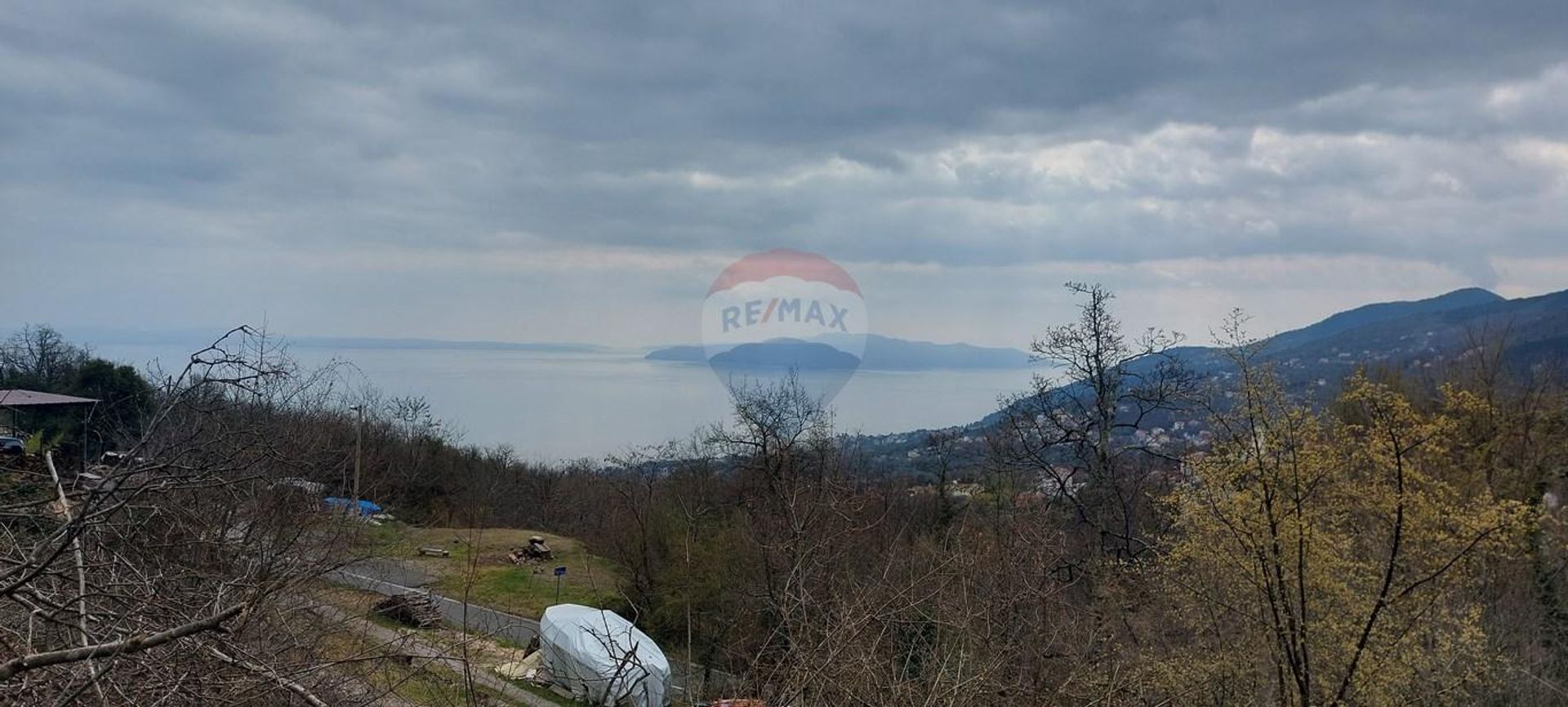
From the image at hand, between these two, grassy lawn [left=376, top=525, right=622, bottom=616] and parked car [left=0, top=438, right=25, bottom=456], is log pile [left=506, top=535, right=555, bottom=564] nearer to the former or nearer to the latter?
grassy lawn [left=376, top=525, right=622, bottom=616]

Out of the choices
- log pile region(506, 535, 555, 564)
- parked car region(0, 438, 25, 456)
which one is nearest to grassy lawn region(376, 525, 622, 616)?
log pile region(506, 535, 555, 564)

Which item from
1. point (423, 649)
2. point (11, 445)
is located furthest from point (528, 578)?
point (11, 445)

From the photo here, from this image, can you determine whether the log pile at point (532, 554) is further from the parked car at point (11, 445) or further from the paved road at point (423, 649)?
the parked car at point (11, 445)

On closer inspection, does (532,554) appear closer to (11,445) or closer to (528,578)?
(528,578)

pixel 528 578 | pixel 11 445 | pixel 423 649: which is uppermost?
pixel 11 445

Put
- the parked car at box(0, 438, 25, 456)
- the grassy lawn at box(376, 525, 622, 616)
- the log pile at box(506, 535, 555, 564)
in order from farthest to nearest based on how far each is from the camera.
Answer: the log pile at box(506, 535, 555, 564) → the grassy lawn at box(376, 525, 622, 616) → the parked car at box(0, 438, 25, 456)

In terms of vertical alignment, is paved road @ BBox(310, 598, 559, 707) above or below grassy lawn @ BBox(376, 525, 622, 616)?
above

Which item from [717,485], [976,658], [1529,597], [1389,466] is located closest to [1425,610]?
[1389,466]

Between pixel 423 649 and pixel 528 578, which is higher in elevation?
pixel 423 649

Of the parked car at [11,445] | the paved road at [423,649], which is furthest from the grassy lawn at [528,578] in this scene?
the parked car at [11,445]

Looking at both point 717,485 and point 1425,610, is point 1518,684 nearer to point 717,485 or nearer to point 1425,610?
point 1425,610

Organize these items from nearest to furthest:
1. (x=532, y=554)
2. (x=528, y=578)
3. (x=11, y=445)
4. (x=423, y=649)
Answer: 1. (x=11, y=445)
2. (x=423, y=649)
3. (x=528, y=578)
4. (x=532, y=554)
